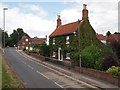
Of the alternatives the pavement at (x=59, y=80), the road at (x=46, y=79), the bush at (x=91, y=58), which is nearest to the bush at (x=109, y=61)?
the bush at (x=91, y=58)

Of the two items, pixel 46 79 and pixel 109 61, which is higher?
pixel 109 61

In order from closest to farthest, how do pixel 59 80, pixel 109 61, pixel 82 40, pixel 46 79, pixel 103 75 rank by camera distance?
1. pixel 103 75
2. pixel 59 80
3. pixel 109 61
4. pixel 46 79
5. pixel 82 40

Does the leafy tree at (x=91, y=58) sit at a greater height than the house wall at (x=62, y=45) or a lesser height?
lesser

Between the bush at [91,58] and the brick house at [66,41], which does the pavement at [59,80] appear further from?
the brick house at [66,41]

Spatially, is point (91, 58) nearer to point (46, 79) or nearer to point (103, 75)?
point (103, 75)

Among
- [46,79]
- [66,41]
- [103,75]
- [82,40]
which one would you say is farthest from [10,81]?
[66,41]

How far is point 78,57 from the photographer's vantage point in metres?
23.4

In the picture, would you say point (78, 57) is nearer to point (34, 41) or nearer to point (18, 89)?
point (18, 89)

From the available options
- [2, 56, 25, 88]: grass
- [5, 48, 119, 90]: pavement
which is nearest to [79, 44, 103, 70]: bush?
[5, 48, 119, 90]: pavement

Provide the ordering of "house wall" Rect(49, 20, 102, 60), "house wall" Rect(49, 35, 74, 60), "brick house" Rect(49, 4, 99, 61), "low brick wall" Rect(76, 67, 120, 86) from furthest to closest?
"house wall" Rect(49, 35, 74, 60) < "brick house" Rect(49, 4, 99, 61) < "house wall" Rect(49, 20, 102, 60) < "low brick wall" Rect(76, 67, 120, 86)

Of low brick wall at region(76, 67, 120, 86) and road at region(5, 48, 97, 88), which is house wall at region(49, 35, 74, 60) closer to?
road at region(5, 48, 97, 88)

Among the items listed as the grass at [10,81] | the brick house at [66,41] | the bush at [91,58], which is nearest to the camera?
the grass at [10,81]

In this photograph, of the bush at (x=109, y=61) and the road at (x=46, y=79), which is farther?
the bush at (x=109, y=61)

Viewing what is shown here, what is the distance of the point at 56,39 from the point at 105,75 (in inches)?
880
